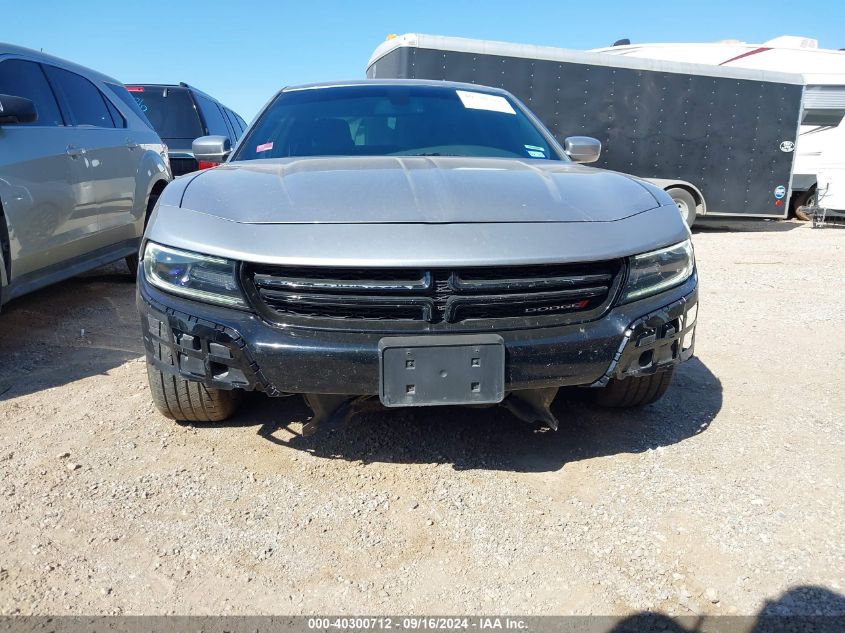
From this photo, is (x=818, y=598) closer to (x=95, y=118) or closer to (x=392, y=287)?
(x=392, y=287)

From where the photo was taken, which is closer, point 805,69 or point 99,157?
point 99,157

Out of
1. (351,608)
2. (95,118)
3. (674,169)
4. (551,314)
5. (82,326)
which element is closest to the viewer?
(351,608)

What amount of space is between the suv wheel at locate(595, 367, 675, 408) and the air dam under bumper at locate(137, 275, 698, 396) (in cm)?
54

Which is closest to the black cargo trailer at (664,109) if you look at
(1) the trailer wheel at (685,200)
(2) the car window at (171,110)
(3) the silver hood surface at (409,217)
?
(1) the trailer wheel at (685,200)

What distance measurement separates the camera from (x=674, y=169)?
988 cm

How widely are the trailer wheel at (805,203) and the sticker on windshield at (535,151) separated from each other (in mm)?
10469

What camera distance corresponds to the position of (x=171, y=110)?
8.15 m

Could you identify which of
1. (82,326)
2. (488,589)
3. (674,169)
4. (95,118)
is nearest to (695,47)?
(674,169)

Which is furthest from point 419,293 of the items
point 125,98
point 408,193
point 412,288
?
point 125,98

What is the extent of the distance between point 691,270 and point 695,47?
1195 cm

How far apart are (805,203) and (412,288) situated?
42.3 ft

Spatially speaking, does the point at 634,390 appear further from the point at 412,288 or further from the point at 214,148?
the point at 214,148

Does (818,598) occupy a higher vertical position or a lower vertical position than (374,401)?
lower

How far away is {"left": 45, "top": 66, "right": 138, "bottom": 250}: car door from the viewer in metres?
4.35
